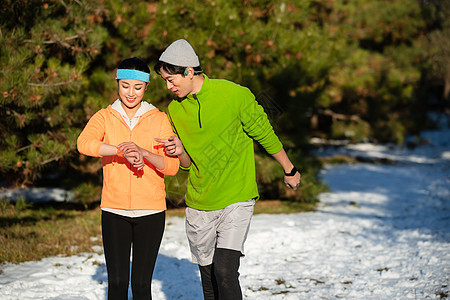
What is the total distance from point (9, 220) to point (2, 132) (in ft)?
5.36

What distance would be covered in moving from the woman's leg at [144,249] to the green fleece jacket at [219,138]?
0.32m

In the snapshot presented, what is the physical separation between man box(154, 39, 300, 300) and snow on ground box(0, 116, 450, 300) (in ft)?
5.82

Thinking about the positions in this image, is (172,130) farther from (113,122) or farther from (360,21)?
(360,21)

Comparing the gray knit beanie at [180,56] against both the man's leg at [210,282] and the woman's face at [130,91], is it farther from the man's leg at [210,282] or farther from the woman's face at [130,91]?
the man's leg at [210,282]

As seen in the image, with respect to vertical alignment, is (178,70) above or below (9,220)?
above

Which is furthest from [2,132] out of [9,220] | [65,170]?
[65,170]

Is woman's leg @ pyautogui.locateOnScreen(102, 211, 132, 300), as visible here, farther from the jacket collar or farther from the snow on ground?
the snow on ground

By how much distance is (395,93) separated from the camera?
1833 centimetres

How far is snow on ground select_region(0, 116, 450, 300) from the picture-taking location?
5027 mm

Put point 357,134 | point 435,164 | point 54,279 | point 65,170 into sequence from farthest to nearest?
point 357,134 → point 435,164 → point 65,170 → point 54,279

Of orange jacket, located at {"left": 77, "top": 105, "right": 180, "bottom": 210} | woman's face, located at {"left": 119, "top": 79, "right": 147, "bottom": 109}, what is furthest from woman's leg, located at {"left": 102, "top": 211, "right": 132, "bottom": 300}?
woman's face, located at {"left": 119, "top": 79, "right": 147, "bottom": 109}

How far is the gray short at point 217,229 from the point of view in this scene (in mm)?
3316

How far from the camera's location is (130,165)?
3.21m

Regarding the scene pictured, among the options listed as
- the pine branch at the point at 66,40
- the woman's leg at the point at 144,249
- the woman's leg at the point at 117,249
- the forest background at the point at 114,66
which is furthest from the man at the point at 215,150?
the pine branch at the point at 66,40
